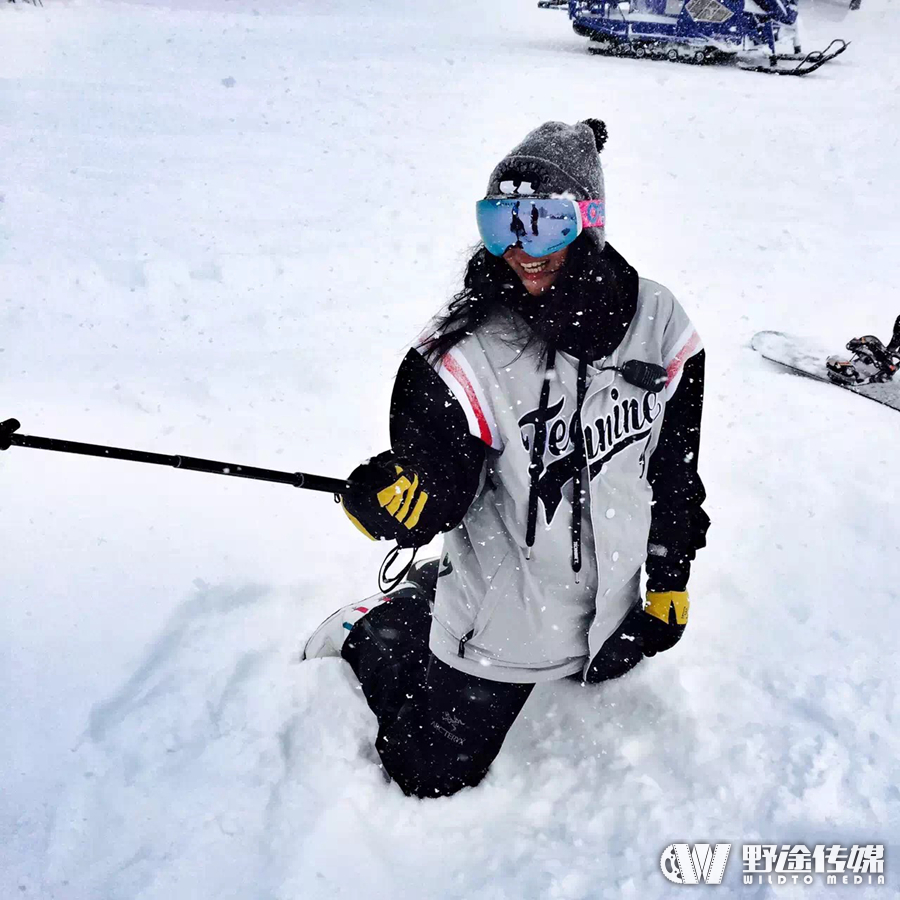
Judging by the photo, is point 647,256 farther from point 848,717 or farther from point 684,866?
point 684,866

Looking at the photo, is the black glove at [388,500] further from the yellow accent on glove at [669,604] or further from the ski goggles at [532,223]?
the yellow accent on glove at [669,604]

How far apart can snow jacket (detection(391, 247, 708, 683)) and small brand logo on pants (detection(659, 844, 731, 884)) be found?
57 cm

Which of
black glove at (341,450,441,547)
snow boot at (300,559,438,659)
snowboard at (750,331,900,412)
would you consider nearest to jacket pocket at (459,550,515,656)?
black glove at (341,450,441,547)

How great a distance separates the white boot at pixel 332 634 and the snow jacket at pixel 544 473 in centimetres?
45

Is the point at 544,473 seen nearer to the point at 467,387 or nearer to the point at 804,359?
the point at 467,387

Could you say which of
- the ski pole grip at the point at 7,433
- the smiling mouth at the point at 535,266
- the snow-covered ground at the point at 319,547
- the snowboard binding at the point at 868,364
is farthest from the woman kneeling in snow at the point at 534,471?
the snowboard binding at the point at 868,364

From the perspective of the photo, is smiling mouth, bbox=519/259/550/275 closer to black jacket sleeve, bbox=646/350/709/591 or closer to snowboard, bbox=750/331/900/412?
black jacket sleeve, bbox=646/350/709/591

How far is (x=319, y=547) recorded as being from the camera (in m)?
3.26

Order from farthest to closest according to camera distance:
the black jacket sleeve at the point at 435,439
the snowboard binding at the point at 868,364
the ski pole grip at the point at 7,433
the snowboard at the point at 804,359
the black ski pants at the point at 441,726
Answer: the snowboard binding at the point at 868,364 < the snowboard at the point at 804,359 < the black ski pants at the point at 441,726 < the black jacket sleeve at the point at 435,439 < the ski pole grip at the point at 7,433

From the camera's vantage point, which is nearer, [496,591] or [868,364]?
[496,591]

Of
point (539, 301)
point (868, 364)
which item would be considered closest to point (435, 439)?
point (539, 301)

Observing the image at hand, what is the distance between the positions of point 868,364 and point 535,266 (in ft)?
10.9

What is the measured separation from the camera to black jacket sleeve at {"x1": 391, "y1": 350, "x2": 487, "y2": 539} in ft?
6.63

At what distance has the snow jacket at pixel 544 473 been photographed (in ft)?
6.72
